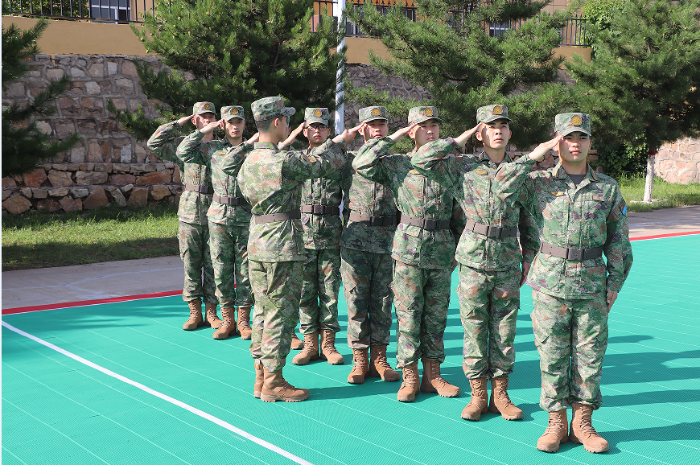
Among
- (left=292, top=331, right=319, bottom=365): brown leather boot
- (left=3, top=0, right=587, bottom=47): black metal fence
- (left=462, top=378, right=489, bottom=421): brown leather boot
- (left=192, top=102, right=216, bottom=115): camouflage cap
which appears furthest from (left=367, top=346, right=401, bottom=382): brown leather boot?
(left=3, top=0, right=587, bottom=47): black metal fence

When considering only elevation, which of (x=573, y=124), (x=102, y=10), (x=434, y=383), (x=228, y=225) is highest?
(x=102, y=10)

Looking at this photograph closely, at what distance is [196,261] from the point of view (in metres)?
7.55

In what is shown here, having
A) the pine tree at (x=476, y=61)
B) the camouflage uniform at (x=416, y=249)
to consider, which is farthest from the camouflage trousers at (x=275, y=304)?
the pine tree at (x=476, y=61)

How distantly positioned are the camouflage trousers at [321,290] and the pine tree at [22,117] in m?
5.76

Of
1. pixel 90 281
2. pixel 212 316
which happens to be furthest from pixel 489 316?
pixel 90 281

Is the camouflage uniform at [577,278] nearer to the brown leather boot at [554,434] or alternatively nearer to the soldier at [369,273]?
the brown leather boot at [554,434]

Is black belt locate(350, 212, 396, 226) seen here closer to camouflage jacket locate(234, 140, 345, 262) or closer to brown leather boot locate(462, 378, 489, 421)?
camouflage jacket locate(234, 140, 345, 262)

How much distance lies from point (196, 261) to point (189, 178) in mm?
885

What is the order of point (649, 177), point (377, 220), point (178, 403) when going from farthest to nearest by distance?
point (649, 177) → point (377, 220) → point (178, 403)

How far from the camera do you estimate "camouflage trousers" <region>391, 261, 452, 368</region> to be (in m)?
5.33

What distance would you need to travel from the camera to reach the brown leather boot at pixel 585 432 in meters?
4.41

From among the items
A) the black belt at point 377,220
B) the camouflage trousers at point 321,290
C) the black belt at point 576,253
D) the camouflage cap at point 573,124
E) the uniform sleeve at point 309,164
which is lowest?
the camouflage trousers at point 321,290

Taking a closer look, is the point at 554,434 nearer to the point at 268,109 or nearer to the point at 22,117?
the point at 268,109

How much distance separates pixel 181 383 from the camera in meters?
5.75
